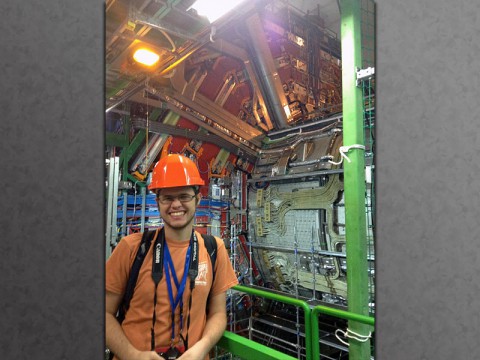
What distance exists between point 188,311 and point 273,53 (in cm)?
463

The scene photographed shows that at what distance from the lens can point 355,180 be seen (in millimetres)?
2170

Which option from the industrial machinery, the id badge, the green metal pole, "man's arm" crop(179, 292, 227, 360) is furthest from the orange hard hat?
the industrial machinery

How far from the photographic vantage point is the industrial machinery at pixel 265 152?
394 centimetres

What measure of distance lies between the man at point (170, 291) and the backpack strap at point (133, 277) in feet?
0.06

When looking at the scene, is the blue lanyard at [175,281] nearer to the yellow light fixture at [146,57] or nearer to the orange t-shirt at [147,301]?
the orange t-shirt at [147,301]

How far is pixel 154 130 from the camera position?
4.11 meters

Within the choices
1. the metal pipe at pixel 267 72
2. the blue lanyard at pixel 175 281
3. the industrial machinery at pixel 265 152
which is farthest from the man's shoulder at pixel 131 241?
the metal pipe at pixel 267 72

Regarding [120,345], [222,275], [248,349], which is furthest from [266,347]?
[120,345]

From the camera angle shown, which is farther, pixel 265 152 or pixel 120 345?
pixel 265 152

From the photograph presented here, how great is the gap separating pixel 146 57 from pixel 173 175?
3.89 feet

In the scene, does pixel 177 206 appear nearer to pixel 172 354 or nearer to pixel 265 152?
pixel 172 354

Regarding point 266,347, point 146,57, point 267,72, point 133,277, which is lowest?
point 266,347
